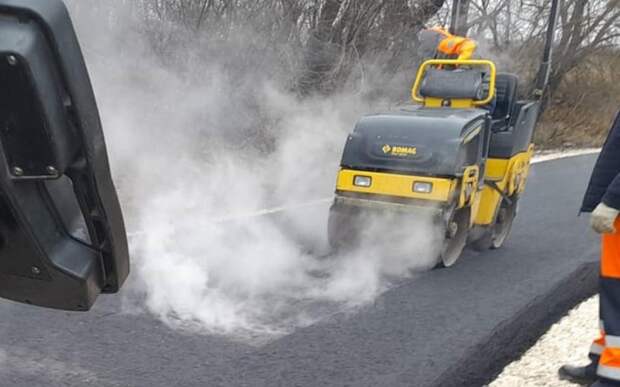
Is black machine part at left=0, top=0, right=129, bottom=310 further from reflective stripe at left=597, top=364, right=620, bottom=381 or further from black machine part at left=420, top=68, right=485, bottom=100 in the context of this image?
black machine part at left=420, top=68, right=485, bottom=100

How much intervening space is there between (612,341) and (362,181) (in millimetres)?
2392

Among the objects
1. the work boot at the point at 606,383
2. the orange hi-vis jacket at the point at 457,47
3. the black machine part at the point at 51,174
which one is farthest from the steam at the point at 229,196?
the black machine part at the point at 51,174

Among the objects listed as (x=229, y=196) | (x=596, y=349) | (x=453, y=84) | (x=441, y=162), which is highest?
(x=453, y=84)

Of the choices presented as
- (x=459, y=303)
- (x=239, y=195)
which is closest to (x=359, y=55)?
(x=239, y=195)

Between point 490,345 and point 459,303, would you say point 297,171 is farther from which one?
point 490,345

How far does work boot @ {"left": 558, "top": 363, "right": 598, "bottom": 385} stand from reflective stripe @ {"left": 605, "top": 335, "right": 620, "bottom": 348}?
0.42 meters

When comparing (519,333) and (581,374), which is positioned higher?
(581,374)

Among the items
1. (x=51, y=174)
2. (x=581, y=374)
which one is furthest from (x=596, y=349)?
(x=51, y=174)

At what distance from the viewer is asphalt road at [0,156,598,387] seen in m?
3.13

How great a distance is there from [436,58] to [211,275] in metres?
3.22

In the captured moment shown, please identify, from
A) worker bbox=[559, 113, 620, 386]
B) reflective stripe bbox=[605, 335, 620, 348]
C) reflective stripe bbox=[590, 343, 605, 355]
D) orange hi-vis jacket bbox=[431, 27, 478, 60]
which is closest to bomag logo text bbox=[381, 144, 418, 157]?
orange hi-vis jacket bbox=[431, 27, 478, 60]

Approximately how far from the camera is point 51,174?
1.45 m

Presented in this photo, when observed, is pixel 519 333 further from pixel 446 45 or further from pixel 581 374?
pixel 446 45

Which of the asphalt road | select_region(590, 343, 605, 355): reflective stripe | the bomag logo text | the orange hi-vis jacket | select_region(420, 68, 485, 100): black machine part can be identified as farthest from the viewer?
the orange hi-vis jacket
